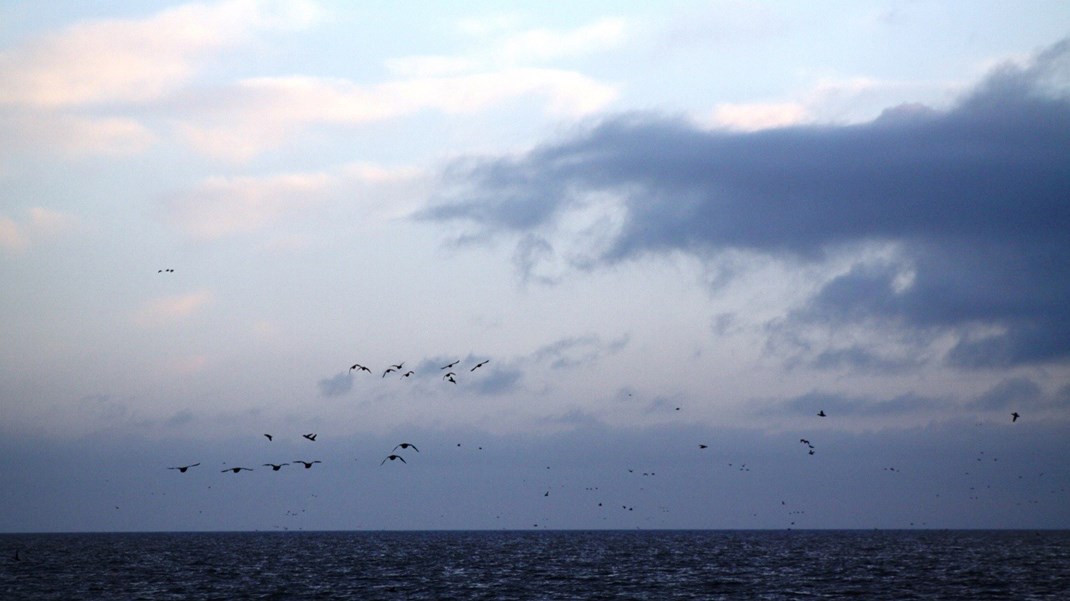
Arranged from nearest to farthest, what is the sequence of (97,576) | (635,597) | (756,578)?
1. (635,597)
2. (756,578)
3. (97,576)

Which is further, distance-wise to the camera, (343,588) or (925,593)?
(343,588)

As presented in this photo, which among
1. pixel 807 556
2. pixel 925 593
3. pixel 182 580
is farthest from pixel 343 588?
pixel 807 556

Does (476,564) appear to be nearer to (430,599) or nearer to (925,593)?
(430,599)

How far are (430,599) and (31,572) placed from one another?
55.6m

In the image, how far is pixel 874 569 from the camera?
10331cm

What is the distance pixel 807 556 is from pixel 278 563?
212 ft

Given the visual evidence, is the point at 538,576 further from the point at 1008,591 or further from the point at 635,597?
the point at 1008,591

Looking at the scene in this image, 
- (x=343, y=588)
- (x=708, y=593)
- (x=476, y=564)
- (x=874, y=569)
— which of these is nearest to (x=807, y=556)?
(x=874, y=569)

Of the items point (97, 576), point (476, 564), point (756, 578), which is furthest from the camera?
point (476, 564)

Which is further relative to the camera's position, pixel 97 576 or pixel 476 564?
pixel 476 564

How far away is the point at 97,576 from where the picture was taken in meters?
99.2

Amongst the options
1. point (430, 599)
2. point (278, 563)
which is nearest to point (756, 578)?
point (430, 599)

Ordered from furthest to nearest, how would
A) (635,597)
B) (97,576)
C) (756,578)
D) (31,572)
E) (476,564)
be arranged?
(476,564)
(31,572)
(97,576)
(756,578)
(635,597)

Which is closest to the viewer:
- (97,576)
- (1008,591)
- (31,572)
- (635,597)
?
(635,597)
